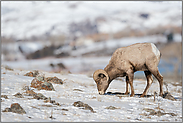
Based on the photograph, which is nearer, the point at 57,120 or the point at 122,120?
the point at 57,120

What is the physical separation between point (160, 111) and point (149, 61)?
3.61 metres

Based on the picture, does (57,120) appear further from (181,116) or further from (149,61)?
(149,61)

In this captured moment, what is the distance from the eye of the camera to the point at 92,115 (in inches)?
335

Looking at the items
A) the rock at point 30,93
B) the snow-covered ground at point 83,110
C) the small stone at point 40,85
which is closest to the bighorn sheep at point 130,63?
the snow-covered ground at point 83,110

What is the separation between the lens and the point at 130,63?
12727mm

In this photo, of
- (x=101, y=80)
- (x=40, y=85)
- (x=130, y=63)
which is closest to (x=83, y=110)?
(x=40, y=85)

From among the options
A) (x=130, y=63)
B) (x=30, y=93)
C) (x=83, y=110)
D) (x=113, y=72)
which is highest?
(x=130, y=63)

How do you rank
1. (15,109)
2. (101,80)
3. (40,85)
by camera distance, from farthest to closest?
(101,80) < (40,85) < (15,109)

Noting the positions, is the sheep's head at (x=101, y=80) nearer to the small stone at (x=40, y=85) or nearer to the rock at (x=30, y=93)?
the small stone at (x=40, y=85)

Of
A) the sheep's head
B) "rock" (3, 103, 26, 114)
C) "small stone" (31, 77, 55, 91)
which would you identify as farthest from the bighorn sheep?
"rock" (3, 103, 26, 114)

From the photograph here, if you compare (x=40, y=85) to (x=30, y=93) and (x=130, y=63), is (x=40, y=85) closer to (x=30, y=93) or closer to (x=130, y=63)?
(x=30, y=93)

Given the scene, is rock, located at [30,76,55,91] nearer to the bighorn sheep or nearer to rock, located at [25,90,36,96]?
rock, located at [25,90,36,96]

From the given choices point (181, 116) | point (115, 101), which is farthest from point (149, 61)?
point (181, 116)

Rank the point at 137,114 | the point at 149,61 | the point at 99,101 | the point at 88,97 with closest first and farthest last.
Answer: the point at 137,114, the point at 99,101, the point at 88,97, the point at 149,61
